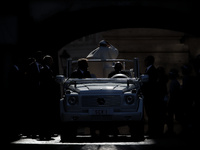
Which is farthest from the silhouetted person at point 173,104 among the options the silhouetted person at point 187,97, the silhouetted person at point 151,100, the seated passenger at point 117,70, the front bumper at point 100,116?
the front bumper at point 100,116

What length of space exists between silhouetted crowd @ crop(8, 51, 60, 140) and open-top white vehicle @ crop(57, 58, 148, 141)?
1.35 m

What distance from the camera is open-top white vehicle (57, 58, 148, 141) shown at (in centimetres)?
1052

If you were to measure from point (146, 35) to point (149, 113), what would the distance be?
1191cm

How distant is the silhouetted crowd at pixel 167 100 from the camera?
1222 centimetres

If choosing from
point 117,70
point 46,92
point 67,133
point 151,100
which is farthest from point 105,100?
point 46,92

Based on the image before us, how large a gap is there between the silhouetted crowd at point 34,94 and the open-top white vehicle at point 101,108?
1.35 m

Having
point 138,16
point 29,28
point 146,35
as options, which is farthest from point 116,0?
point 146,35

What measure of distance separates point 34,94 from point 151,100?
2.72 metres

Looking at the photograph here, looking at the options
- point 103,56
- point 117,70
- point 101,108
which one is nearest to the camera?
point 101,108

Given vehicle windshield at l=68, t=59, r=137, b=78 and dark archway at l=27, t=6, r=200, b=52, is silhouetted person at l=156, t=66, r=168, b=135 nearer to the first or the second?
vehicle windshield at l=68, t=59, r=137, b=78

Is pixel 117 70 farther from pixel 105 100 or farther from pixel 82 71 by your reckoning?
pixel 105 100

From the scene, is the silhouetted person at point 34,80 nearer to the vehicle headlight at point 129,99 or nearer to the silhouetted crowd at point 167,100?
the silhouetted crowd at point 167,100

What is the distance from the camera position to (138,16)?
64.3ft

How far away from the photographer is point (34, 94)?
12.6m
